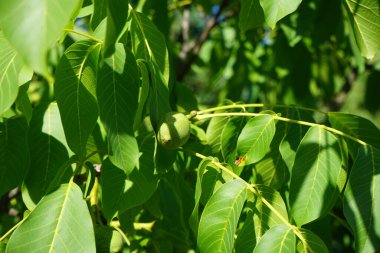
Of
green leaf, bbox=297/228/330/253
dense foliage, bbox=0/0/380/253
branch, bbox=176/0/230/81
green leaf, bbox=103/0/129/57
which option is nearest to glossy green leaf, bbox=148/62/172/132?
dense foliage, bbox=0/0/380/253

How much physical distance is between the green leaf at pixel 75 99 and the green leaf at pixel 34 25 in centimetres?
42

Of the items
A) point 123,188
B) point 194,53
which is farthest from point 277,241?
point 194,53

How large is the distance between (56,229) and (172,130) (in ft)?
1.34

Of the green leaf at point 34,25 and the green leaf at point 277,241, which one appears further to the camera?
the green leaf at point 277,241

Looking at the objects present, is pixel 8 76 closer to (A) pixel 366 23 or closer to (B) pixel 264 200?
(B) pixel 264 200

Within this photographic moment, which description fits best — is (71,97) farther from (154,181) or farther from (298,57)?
(298,57)

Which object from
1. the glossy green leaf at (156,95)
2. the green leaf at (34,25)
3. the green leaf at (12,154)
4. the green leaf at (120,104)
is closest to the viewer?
the green leaf at (34,25)

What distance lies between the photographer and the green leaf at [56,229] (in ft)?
3.89

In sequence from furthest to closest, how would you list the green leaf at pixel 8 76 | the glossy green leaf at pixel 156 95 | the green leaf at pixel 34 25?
the glossy green leaf at pixel 156 95, the green leaf at pixel 8 76, the green leaf at pixel 34 25

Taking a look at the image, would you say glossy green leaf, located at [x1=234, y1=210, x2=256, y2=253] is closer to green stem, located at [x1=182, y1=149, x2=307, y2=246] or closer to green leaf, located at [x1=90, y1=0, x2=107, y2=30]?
green stem, located at [x1=182, y1=149, x2=307, y2=246]

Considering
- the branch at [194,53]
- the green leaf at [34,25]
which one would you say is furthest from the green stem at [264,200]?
the branch at [194,53]

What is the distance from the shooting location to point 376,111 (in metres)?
5.21

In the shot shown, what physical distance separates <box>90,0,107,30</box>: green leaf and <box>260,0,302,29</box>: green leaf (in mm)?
424

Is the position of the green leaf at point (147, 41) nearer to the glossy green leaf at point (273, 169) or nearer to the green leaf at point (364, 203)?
the glossy green leaf at point (273, 169)
